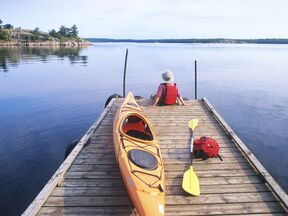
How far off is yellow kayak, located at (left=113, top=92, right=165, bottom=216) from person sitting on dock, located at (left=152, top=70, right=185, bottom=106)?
5.56m

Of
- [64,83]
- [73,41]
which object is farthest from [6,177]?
A: [73,41]

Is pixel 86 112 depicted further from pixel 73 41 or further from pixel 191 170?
pixel 73 41

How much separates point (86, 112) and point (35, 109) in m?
3.67

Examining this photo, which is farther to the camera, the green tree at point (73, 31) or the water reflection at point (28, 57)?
the green tree at point (73, 31)

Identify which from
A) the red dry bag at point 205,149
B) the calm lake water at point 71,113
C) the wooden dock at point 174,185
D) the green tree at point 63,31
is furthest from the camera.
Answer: the green tree at point 63,31

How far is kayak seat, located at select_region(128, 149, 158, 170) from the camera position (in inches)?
271

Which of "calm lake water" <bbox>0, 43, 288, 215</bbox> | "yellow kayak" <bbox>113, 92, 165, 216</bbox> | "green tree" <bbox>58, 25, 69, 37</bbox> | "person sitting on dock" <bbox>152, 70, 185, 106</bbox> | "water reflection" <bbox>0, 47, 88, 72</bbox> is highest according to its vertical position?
A: "green tree" <bbox>58, 25, 69, 37</bbox>

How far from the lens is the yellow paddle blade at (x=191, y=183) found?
22.8 feet

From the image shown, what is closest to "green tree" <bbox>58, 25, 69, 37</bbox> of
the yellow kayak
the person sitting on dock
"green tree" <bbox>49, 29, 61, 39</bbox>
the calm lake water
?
"green tree" <bbox>49, 29, 61, 39</bbox>

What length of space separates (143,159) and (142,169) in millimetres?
430

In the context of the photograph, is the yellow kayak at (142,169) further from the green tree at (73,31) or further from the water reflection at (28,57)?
the green tree at (73,31)

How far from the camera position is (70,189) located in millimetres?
7168

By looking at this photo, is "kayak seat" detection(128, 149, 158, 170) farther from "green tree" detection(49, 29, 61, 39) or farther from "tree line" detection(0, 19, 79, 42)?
"green tree" detection(49, 29, 61, 39)

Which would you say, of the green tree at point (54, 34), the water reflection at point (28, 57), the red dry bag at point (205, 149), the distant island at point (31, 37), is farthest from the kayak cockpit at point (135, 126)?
the green tree at point (54, 34)
